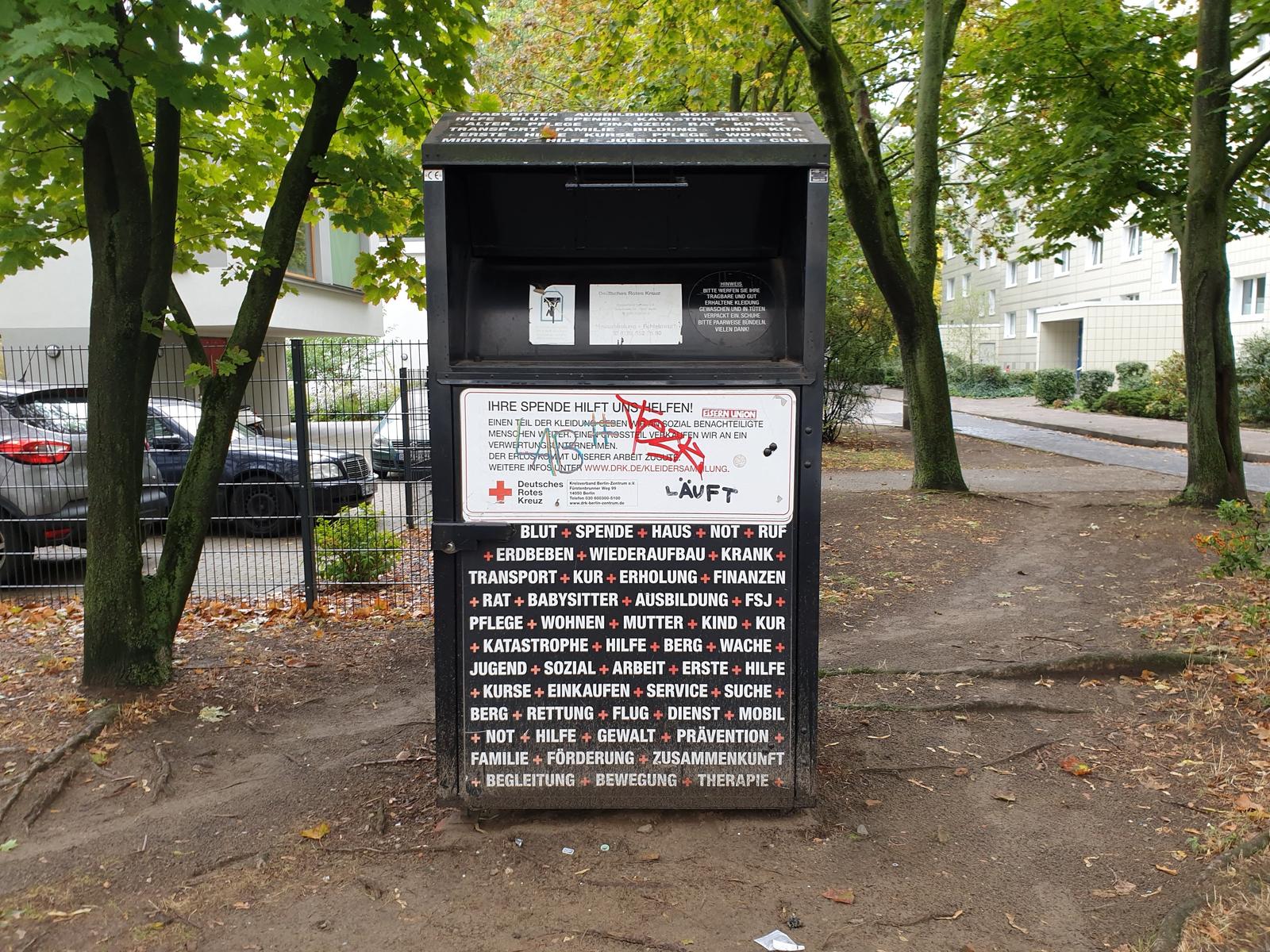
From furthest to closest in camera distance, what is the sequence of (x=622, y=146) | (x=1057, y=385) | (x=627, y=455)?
(x=1057, y=385) → (x=627, y=455) → (x=622, y=146)

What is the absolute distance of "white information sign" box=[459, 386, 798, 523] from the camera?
10.2ft

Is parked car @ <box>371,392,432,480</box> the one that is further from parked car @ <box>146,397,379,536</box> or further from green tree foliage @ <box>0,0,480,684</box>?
green tree foliage @ <box>0,0,480,684</box>

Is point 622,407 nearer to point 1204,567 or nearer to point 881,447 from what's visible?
point 1204,567

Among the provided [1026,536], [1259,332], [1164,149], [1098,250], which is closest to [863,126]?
[1164,149]

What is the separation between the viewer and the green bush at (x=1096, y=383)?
2795 centimetres

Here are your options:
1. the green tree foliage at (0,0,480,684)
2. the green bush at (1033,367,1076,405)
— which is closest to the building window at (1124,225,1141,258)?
the green bush at (1033,367,1076,405)

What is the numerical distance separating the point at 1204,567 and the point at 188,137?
7.49 meters

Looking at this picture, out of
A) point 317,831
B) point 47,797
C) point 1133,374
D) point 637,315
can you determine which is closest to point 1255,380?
point 1133,374

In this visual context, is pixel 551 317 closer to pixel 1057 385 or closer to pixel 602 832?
pixel 602 832

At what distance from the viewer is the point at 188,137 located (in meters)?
5.64

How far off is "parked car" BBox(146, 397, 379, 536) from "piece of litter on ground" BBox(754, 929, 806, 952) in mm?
5069

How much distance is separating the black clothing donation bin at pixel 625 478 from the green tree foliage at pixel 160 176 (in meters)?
1.43

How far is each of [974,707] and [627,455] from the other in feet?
7.70

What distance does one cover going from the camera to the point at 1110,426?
72.5 ft
